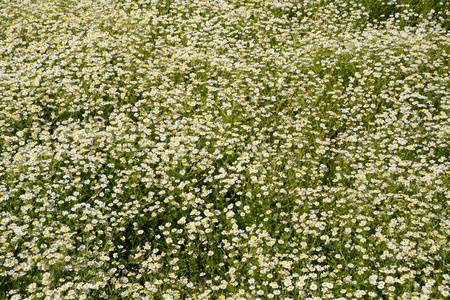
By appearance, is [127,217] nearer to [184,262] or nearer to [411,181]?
[184,262]

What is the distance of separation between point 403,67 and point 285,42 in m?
2.73

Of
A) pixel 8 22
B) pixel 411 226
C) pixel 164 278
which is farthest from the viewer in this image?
pixel 8 22

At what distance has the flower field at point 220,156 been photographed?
4.69 metres

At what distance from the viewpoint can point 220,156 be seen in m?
6.18

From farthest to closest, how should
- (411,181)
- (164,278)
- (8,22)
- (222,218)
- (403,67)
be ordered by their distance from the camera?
1. (8,22)
2. (403,67)
3. (411,181)
4. (222,218)
5. (164,278)

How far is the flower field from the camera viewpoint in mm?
4691

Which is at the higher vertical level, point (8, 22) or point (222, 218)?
point (8, 22)

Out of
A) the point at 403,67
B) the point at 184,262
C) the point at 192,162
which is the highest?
the point at 403,67

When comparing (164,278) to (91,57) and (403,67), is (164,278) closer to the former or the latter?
(91,57)

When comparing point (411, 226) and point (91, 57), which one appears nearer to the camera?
point (411, 226)

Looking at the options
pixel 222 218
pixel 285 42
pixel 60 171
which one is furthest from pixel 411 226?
pixel 285 42

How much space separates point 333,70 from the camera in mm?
8305

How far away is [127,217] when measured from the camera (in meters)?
5.36

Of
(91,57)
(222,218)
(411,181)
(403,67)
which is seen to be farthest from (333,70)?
(91,57)
